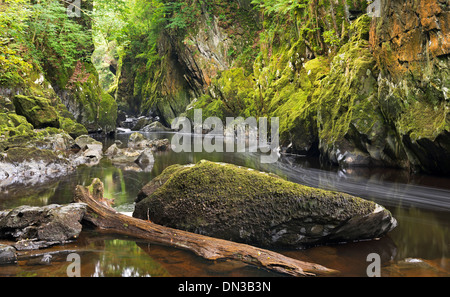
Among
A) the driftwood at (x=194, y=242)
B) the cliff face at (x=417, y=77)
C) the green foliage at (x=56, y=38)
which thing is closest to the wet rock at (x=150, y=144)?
Answer: the green foliage at (x=56, y=38)

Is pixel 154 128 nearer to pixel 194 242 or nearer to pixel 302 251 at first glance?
pixel 194 242

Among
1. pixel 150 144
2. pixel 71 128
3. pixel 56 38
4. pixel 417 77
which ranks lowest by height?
pixel 150 144

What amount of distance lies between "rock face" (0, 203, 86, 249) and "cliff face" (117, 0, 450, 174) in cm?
744

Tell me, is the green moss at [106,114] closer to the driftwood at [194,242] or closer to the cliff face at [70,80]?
the cliff face at [70,80]

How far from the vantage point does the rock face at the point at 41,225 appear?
3928 millimetres

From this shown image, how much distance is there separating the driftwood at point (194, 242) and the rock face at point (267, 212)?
27 cm

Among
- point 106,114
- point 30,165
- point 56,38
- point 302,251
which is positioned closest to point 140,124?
point 106,114

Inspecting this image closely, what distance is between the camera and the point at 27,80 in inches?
595

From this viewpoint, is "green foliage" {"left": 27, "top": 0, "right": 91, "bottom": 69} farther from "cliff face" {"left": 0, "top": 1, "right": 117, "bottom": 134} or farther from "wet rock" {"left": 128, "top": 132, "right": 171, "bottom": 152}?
"wet rock" {"left": 128, "top": 132, "right": 171, "bottom": 152}

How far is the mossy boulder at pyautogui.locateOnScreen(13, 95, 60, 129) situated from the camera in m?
12.8

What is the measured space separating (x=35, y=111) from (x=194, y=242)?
39.3 ft

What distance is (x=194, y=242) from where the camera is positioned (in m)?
3.80
